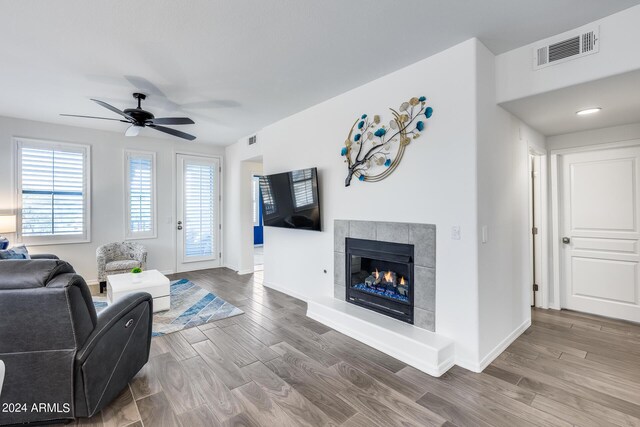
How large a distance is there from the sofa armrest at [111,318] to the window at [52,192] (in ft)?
12.2

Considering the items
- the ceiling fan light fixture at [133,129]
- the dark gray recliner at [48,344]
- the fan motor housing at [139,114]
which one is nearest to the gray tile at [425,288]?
the dark gray recliner at [48,344]

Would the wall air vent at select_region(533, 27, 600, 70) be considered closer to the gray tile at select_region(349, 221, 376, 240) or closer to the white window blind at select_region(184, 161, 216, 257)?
the gray tile at select_region(349, 221, 376, 240)

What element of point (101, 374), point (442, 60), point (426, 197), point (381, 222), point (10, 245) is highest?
point (442, 60)

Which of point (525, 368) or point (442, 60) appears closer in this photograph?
point (525, 368)

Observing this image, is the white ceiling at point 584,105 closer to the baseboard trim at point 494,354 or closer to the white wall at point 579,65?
the white wall at point 579,65

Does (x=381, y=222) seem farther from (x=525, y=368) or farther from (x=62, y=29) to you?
(x=62, y=29)

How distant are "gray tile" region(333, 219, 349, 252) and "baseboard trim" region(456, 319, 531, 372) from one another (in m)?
1.67

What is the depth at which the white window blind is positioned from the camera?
6.23 meters

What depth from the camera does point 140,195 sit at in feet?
18.6

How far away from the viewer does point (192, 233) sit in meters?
6.29

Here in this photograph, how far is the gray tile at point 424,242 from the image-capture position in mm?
2777

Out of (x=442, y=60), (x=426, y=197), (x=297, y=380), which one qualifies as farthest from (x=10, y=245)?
(x=442, y=60)

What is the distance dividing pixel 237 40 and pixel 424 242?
2.38 metres

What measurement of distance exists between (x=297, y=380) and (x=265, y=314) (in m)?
1.51
